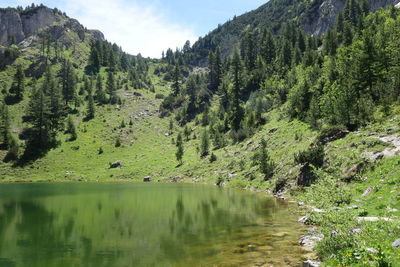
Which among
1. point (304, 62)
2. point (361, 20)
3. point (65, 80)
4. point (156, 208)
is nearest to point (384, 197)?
point (156, 208)

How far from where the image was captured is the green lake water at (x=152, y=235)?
17844 mm

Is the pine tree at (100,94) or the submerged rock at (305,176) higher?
the pine tree at (100,94)

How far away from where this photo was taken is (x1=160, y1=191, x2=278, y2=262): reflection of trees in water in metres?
19.9

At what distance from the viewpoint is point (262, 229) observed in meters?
24.8

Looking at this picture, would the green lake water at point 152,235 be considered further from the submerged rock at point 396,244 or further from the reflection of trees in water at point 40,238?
the submerged rock at point 396,244

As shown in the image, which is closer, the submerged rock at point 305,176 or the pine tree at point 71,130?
the submerged rock at point 305,176

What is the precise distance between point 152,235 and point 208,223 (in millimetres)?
6257

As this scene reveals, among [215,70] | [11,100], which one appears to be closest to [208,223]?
[11,100]

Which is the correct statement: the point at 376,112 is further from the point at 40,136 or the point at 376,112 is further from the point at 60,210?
the point at 40,136

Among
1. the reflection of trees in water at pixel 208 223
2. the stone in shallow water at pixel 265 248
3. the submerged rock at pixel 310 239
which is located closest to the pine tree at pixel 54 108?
the reflection of trees in water at pixel 208 223

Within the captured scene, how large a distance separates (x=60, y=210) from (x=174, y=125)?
108 meters

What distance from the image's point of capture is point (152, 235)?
936 inches

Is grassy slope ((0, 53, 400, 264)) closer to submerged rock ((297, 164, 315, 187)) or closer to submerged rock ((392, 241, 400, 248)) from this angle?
submerged rock ((392, 241, 400, 248))

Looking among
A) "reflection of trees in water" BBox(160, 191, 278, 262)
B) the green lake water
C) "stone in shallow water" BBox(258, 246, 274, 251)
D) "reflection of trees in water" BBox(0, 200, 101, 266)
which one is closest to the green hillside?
"stone in shallow water" BBox(258, 246, 274, 251)
